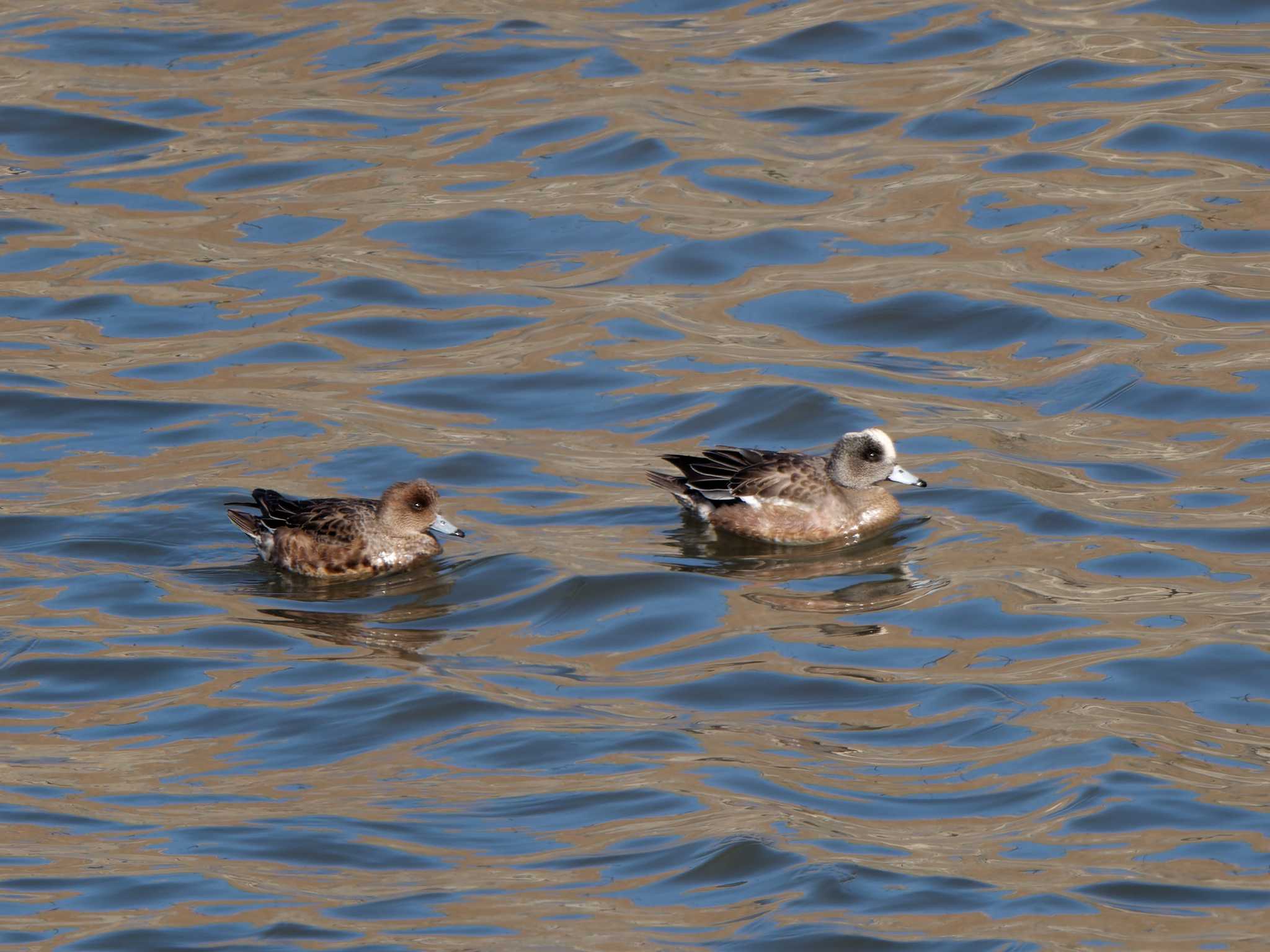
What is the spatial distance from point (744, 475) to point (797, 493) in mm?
336

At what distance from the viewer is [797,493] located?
12133 mm

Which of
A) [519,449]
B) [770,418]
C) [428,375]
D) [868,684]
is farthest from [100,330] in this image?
[868,684]

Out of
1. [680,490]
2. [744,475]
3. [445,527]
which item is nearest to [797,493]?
[744,475]

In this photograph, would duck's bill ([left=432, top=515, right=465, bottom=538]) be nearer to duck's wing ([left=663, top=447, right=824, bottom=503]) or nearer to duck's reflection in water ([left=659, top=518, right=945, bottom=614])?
duck's reflection in water ([left=659, top=518, right=945, bottom=614])

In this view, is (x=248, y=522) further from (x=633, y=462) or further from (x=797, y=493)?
(x=797, y=493)

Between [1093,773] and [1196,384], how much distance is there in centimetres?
575

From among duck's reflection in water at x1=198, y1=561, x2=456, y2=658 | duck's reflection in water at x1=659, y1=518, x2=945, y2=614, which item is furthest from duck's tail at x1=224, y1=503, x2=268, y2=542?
duck's reflection in water at x1=659, y1=518, x2=945, y2=614

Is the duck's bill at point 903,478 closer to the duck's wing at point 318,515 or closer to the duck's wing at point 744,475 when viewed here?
the duck's wing at point 744,475

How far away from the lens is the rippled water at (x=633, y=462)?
8.01 meters

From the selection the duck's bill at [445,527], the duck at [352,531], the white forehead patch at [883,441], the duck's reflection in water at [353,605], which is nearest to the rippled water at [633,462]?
the duck's reflection in water at [353,605]

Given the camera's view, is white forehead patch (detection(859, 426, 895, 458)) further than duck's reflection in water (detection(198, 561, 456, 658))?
Yes

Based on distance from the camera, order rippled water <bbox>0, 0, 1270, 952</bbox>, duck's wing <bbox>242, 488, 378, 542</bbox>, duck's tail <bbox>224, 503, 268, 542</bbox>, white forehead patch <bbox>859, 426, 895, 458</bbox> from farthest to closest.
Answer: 1. white forehead patch <bbox>859, 426, 895, 458</bbox>
2. duck's tail <bbox>224, 503, 268, 542</bbox>
3. duck's wing <bbox>242, 488, 378, 542</bbox>
4. rippled water <bbox>0, 0, 1270, 952</bbox>

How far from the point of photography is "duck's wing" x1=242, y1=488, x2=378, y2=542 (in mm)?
11414

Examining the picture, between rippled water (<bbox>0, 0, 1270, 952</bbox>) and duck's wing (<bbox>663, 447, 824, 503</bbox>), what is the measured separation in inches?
13.4
